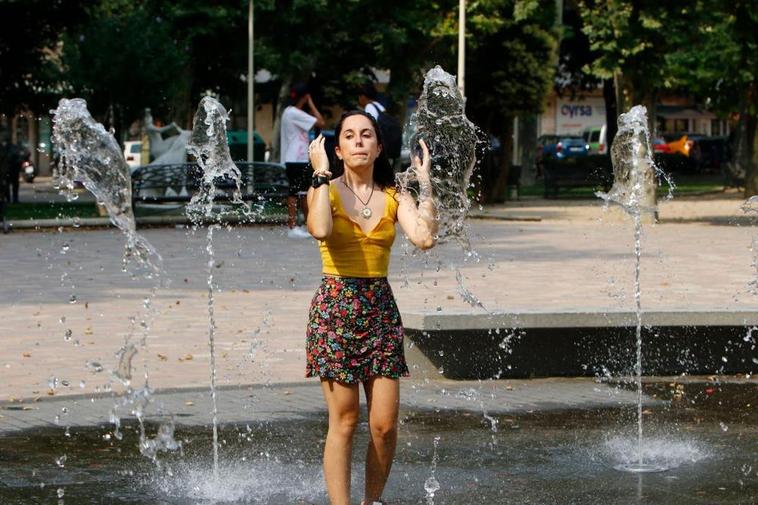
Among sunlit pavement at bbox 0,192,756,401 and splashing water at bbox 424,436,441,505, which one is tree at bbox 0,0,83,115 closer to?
sunlit pavement at bbox 0,192,756,401

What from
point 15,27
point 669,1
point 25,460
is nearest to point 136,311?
point 25,460

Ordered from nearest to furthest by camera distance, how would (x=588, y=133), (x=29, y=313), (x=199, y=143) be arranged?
1. (x=29, y=313)
2. (x=199, y=143)
3. (x=588, y=133)

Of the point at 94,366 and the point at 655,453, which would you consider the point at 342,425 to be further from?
the point at 94,366

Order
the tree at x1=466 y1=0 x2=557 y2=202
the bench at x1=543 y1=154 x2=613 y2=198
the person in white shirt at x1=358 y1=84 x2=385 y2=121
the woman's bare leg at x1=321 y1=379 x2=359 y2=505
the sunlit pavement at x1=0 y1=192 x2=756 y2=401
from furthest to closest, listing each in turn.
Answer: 1. the bench at x1=543 y1=154 x2=613 y2=198
2. the tree at x1=466 y1=0 x2=557 y2=202
3. the person in white shirt at x1=358 y1=84 x2=385 y2=121
4. the sunlit pavement at x1=0 y1=192 x2=756 y2=401
5. the woman's bare leg at x1=321 y1=379 x2=359 y2=505

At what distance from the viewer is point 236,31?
1791 inches

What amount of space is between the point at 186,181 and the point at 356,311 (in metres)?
23.1

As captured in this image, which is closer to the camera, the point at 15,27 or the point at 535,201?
the point at 15,27

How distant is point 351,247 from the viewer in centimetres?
632

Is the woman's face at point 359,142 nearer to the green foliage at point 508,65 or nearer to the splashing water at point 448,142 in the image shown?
the splashing water at point 448,142

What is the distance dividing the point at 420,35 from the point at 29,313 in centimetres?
3035

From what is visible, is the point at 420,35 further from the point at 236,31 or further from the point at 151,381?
the point at 151,381

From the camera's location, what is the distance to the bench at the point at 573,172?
1663 inches

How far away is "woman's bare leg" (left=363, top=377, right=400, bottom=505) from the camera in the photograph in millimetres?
6281

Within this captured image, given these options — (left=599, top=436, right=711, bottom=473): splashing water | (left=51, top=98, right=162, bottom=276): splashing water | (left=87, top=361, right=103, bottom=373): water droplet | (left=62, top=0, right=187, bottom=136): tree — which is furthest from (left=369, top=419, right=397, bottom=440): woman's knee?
(left=62, top=0, right=187, bottom=136): tree
